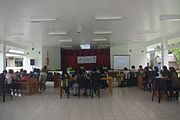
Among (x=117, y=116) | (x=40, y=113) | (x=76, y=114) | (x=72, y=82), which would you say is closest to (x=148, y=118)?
(x=117, y=116)

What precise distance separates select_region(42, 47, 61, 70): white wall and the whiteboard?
5147mm

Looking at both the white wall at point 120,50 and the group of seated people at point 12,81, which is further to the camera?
the white wall at point 120,50

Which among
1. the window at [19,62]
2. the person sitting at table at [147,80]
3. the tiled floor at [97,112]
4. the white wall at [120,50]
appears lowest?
the tiled floor at [97,112]

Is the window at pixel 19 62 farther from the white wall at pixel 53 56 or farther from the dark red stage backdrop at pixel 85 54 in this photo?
the dark red stage backdrop at pixel 85 54

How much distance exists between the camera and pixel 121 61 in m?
17.5

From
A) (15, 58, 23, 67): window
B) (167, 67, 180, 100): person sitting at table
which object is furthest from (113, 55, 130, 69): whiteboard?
(167, 67, 180, 100): person sitting at table

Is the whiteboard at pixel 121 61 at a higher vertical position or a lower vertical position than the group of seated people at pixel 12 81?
higher

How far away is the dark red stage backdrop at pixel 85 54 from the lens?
69.9 feet

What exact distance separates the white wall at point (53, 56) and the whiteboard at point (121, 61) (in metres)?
5.15

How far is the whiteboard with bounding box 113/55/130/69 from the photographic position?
17.3 meters

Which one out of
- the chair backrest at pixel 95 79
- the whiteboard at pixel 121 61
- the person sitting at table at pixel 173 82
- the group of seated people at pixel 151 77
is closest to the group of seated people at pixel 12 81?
the chair backrest at pixel 95 79

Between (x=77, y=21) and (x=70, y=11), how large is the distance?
1.52 metres

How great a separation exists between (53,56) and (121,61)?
19.1 ft

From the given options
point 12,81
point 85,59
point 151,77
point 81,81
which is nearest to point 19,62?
point 85,59
